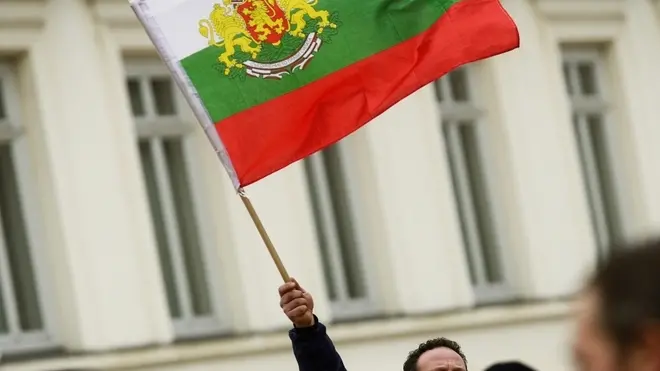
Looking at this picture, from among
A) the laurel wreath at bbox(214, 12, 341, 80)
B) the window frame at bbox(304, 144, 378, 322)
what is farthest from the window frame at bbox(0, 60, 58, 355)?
the laurel wreath at bbox(214, 12, 341, 80)

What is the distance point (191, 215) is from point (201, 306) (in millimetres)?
620

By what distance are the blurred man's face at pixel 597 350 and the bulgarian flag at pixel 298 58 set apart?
4259 millimetres

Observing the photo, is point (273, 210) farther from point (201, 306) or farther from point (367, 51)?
point (367, 51)

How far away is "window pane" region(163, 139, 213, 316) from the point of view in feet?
45.2

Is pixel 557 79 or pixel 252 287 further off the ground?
pixel 557 79

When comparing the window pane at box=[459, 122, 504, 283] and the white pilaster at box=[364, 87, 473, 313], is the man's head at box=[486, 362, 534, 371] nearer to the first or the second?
→ the white pilaster at box=[364, 87, 473, 313]

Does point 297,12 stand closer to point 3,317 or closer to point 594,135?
point 3,317

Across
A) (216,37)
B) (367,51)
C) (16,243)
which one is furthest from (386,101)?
(16,243)

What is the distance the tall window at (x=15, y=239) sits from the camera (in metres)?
12.7

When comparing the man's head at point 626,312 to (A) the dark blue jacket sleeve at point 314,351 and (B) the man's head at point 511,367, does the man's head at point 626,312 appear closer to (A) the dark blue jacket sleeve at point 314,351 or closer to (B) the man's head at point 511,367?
(B) the man's head at point 511,367

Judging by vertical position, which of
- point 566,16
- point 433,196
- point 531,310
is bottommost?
point 531,310

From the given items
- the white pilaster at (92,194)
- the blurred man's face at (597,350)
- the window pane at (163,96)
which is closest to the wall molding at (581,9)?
the window pane at (163,96)

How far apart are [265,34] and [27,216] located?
6.20m

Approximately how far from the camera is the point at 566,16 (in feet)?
54.5
